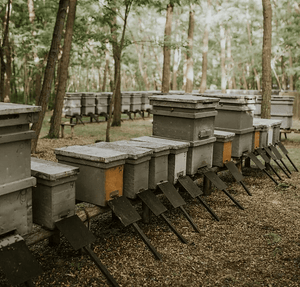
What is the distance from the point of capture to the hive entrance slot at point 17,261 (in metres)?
3.29

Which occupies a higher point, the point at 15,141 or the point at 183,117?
the point at 183,117

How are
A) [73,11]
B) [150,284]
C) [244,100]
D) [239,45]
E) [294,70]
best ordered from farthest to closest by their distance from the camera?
[239,45] → [294,70] → [73,11] → [244,100] → [150,284]

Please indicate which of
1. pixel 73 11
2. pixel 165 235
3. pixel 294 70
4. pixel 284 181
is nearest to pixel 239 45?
pixel 294 70

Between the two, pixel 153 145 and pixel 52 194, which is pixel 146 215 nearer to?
pixel 153 145

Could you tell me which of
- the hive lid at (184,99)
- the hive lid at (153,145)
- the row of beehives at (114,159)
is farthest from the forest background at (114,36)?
the hive lid at (153,145)

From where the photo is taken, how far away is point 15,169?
348 cm

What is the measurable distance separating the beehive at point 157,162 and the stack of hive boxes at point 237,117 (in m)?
2.88

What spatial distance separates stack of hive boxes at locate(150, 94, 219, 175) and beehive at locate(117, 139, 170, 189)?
2.36 feet

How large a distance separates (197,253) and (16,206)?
2492 mm

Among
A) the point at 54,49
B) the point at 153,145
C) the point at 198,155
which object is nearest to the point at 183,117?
the point at 198,155

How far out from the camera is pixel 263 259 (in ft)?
15.4

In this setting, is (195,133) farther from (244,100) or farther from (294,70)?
(294,70)

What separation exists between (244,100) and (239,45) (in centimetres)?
4201

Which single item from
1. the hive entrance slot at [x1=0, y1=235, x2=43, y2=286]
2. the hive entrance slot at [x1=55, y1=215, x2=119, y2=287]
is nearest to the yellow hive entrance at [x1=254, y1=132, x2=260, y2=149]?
the hive entrance slot at [x1=55, y1=215, x2=119, y2=287]
